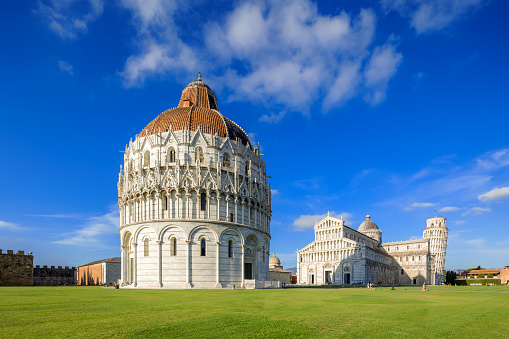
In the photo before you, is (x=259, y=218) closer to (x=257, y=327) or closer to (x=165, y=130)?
(x=165, y=130)

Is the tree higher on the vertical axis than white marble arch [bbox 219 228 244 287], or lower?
lower

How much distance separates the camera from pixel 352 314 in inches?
672

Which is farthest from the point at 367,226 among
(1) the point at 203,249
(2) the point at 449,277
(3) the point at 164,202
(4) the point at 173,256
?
(3) the point at 164,202

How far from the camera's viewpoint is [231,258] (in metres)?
49.1

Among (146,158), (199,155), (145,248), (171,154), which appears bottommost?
(145,248)

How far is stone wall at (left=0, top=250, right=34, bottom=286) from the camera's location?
185 feet

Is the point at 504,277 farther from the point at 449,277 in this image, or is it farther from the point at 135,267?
the point at 135,267

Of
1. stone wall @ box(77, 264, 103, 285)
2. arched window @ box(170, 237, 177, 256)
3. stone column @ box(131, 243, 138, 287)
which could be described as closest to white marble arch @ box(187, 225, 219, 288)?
arched window @ box(170, 237, 177, 256)

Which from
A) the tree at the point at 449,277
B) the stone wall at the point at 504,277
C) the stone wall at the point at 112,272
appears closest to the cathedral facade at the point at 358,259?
the tree at the point at 449,277

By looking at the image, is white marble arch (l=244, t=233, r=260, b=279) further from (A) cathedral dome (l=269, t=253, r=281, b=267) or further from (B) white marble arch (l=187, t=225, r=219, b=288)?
(A) cathedral dome (l=269, t=253, r=281, b=267)

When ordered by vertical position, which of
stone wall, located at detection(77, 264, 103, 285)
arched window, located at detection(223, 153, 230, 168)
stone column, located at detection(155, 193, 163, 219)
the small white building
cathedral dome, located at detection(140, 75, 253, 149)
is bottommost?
the small white building

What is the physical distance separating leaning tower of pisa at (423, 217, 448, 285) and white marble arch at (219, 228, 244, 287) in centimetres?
12308

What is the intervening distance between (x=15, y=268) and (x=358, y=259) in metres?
77.4

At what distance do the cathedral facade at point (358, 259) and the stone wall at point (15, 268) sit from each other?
237ft
